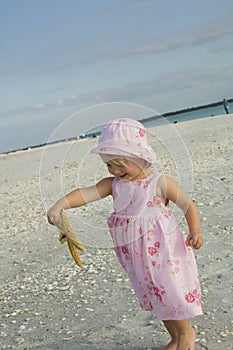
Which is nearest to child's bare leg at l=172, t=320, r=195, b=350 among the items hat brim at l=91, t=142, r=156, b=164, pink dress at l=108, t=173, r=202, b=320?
pink dress at l=108, t=173, r=202, b=320

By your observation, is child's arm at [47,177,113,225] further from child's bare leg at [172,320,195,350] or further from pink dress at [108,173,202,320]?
child's bare leg at [172,320,195,350]

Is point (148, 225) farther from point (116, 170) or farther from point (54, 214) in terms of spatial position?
point (54, 214)

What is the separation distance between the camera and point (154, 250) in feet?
12.6

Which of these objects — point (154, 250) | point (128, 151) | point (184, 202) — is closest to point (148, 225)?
point (154, 250)

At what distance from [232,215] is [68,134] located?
412cm

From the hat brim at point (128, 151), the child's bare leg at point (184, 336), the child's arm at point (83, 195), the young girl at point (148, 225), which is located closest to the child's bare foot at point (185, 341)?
the child's bare leg at point (184, 336)

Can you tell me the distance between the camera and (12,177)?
21.0 metres

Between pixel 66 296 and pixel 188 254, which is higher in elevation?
pixel 188 254

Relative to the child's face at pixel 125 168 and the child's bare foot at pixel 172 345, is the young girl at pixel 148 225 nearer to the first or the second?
the child's face at pixel 125 168

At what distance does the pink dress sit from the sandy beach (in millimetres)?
217

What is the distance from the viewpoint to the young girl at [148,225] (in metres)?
3.83

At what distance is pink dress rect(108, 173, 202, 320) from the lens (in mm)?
3840

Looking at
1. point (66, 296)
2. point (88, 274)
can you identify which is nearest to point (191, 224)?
point (66, 296)

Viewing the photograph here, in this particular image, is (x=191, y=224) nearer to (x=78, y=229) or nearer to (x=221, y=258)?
(x=78, y=229)
